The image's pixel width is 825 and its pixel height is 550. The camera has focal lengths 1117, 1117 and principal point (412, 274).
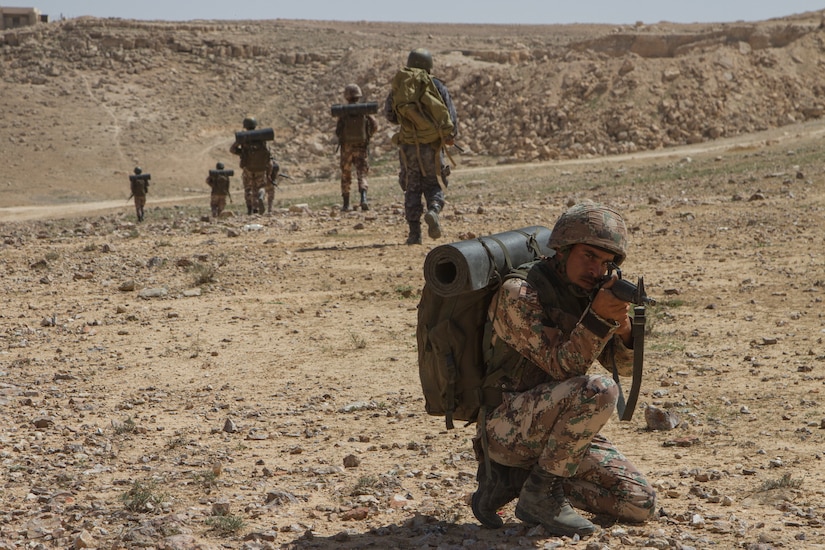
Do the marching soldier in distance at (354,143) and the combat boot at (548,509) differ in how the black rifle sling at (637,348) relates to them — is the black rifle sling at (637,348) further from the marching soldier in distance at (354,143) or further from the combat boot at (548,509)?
the marching soldier in distance at (354,143)

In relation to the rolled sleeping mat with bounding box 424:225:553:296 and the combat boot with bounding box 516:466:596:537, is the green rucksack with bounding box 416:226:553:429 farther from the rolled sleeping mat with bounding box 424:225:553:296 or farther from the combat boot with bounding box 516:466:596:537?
the combat boot with bounding box 516:466:596:537

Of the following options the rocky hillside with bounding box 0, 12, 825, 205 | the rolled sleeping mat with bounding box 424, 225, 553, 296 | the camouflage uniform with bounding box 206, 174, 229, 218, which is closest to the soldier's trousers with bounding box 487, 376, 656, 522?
the rolled sleeping mat with bounding box 424, 225, 553, 296

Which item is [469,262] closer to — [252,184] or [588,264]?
[588,264]

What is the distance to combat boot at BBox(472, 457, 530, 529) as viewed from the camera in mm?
4117

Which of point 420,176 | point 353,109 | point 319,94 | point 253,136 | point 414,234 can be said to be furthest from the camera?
point 319,94

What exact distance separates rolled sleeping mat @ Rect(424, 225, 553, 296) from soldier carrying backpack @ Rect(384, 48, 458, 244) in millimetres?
6089

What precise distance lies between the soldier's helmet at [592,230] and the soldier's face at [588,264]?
3 centimetres

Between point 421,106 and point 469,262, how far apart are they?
6.92m

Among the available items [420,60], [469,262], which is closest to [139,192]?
[420,60]

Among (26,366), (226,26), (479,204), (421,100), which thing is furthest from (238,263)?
(226,26)

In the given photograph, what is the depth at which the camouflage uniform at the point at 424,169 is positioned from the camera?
1073cm

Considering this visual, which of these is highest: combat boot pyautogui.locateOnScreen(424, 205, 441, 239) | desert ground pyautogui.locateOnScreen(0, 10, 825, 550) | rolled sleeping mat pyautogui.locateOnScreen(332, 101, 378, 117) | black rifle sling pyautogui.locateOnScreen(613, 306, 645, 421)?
rolled sleeping mat pyautogui.locateOnScreen(332, 101, 378, 117)

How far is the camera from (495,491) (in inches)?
163

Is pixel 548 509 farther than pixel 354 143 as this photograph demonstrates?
No
